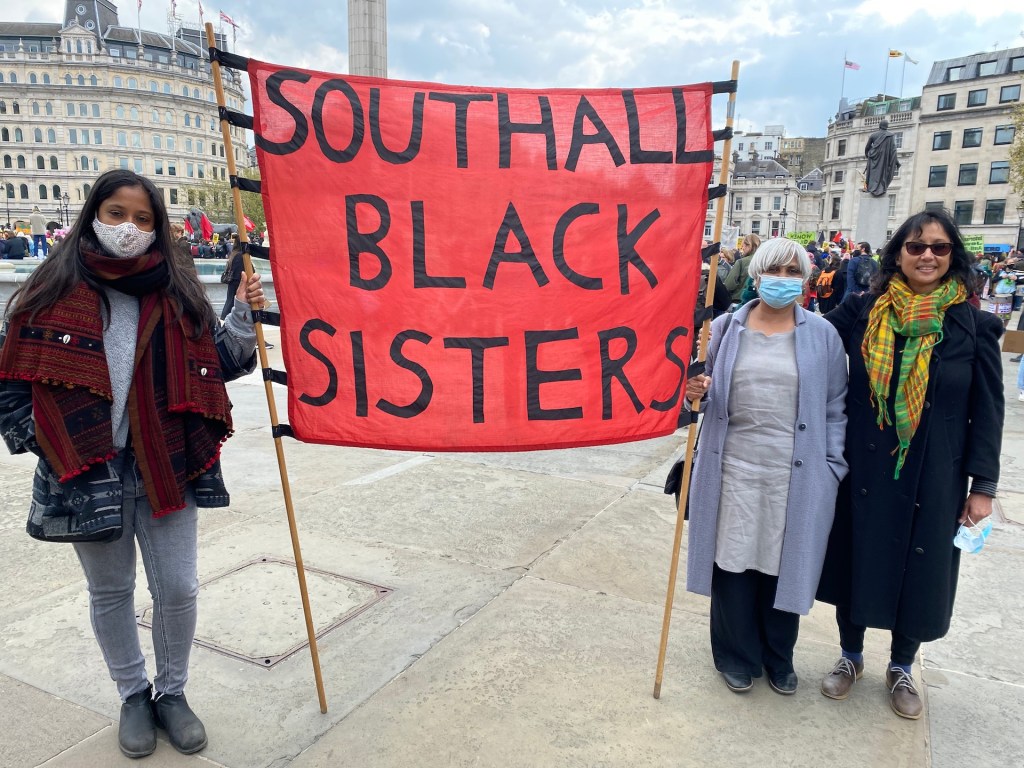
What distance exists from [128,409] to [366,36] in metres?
23.5

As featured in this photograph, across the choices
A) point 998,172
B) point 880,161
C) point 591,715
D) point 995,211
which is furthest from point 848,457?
point 998,172

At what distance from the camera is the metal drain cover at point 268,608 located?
3098mm

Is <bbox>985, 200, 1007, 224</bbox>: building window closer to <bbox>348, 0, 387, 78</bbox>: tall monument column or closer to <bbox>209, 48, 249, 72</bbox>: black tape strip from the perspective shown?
<bbox>348, 0, 387, 78</bbox>: tall monument column

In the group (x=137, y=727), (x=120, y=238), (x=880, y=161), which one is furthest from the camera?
(x=880, y=161)

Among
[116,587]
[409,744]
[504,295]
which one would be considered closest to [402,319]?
[504,295]

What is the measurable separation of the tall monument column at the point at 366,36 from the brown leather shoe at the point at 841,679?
23.2 meters

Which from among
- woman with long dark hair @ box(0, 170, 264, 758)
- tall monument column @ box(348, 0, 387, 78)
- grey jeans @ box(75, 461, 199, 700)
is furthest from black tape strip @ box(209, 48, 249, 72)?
tall monument column @ box(348, 0, 387, 78)

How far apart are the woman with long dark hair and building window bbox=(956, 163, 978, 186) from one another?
7032 cm

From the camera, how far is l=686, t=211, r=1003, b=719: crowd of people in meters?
2.60

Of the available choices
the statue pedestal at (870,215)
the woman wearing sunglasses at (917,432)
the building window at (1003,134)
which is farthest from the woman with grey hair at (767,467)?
the building window at (1003,134)

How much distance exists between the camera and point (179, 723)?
2422 millimetres

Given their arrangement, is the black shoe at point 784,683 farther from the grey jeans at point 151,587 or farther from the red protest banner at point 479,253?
the grey jeans at point 151,587

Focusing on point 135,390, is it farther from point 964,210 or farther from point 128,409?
point 964,210

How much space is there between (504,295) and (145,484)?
4.42 ft
